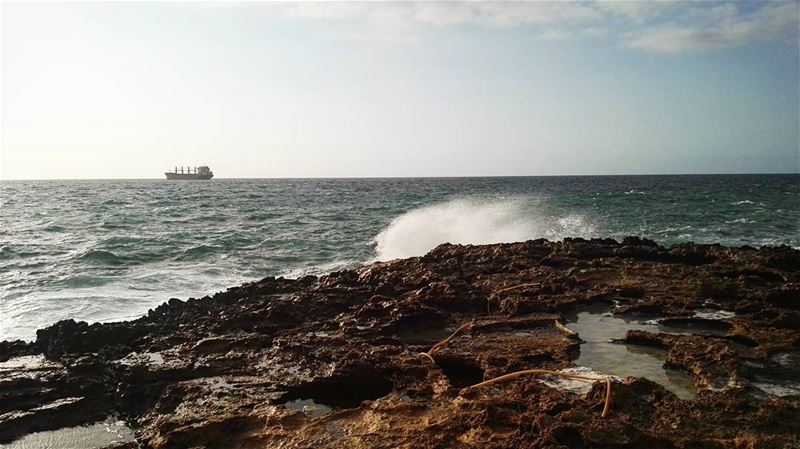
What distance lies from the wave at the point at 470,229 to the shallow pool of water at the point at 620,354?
10.5m

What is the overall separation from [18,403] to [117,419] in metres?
1.24

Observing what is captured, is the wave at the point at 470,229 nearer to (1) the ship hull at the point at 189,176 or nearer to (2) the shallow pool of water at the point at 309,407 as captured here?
(2) the shallow pool of water at the point at 309,407

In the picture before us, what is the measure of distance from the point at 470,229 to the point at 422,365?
14.9 m

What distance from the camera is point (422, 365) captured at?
567cm

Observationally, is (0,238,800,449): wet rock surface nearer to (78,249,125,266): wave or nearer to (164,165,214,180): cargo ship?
(78,249,125,266): wave

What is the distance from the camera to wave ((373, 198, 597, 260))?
18.8m

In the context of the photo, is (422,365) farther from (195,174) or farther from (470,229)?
(195,174)

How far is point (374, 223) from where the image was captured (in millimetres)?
26484

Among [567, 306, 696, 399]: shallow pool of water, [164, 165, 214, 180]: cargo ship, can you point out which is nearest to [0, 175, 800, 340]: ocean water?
[567, 306, 696, 399]: shallow pool of water

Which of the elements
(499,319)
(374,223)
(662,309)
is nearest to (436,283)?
(499,319)

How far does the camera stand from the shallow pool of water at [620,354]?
17.2 feet

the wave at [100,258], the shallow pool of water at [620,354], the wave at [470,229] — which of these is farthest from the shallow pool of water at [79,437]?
the wave at [470,229]

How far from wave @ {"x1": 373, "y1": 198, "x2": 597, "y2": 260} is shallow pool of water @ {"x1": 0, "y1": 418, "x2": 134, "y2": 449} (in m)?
12.5

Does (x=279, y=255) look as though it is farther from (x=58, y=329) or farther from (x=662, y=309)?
(x=662, y=309)
